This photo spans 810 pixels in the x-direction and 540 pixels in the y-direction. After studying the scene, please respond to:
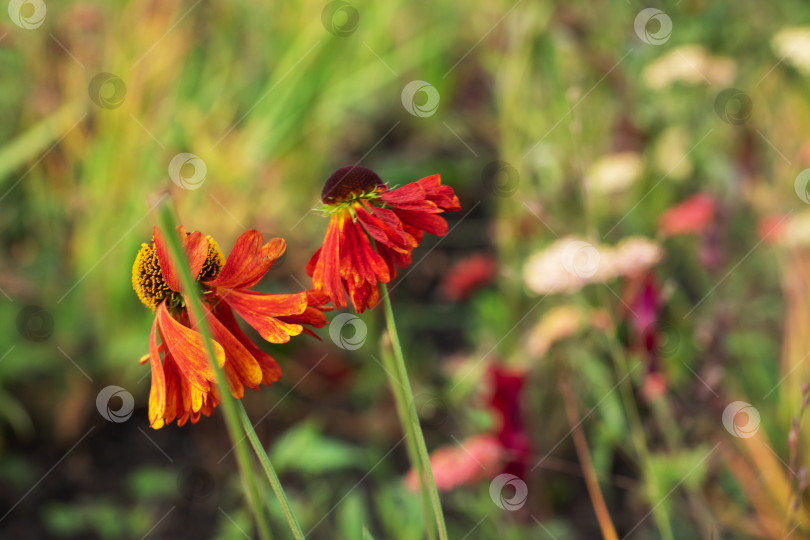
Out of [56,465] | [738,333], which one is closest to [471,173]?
[738,333]

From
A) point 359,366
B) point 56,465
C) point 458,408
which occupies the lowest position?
point 56,465

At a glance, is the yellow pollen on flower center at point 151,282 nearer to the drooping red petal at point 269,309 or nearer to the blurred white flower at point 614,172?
the drooping red petal at point 269,309

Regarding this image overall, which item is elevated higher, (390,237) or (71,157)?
(390,237)

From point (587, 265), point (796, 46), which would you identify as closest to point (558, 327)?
point (587, 265)

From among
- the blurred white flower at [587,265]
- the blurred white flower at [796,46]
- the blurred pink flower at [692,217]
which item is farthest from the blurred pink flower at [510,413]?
the blurred white flower at [796,46]

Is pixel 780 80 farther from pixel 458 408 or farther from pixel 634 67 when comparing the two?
pixel 458 408
